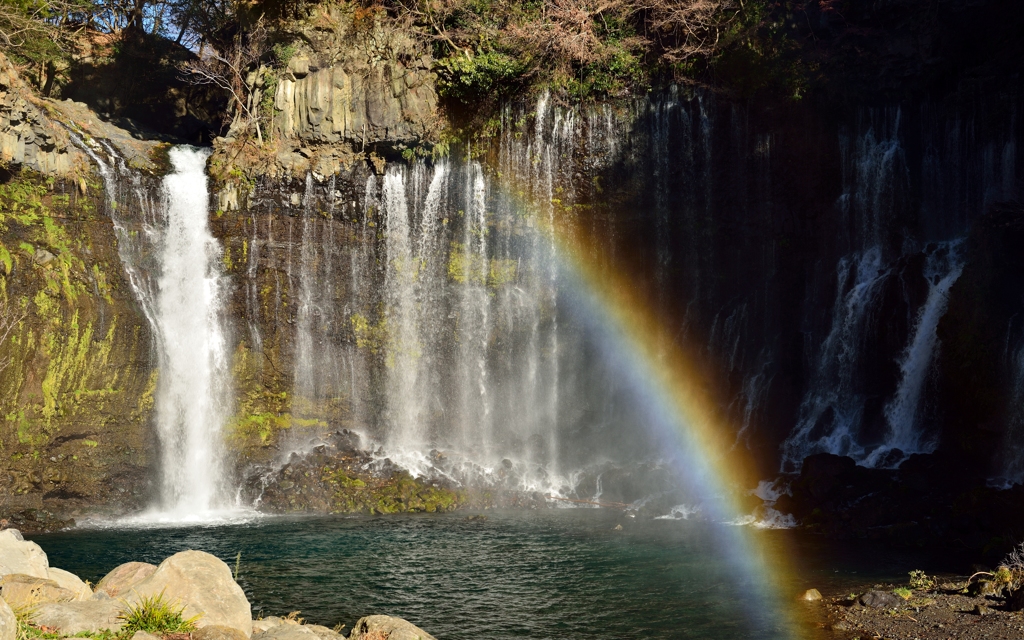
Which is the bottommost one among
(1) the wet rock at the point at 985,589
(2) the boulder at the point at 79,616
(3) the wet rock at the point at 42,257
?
(1) the wet rock at the point at 985,589

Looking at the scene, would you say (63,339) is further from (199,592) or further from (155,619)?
(155,619)

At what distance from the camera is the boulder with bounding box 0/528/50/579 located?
9844 mm

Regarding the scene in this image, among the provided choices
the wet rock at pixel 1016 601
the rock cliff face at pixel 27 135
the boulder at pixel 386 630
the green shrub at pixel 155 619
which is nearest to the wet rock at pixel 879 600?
the wet rock at pixel 1016 601

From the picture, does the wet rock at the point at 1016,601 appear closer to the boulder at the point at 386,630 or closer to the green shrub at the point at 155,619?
the boulder at the point at 386,630

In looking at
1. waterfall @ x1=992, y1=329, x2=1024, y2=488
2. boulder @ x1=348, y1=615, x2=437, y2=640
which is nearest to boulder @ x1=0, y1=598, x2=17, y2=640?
boulder @ x1=348, y1=615, x2=437, y2=640

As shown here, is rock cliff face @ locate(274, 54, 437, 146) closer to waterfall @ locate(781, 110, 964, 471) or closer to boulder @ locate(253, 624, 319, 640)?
waterfall @ locate(781, 110, 964, 471)

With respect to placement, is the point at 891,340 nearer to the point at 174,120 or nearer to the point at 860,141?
the point at 860,141

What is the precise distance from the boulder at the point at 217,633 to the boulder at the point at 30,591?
162cm

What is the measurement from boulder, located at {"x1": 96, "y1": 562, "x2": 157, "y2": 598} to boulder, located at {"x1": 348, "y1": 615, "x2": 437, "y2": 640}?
2.61m

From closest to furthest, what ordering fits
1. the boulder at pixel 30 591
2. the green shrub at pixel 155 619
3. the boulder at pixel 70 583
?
the green shrub at pixel 155 619 → the boulder at pixel 30 591 → the boulder at pixel 70 583

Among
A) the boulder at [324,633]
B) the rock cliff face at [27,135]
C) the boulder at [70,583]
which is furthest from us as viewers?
the rock cliff face at [27,135]

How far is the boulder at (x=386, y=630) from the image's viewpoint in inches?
396

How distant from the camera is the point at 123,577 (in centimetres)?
1072

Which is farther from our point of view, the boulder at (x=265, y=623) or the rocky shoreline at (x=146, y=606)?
the boulder at (x=265, y=623)
